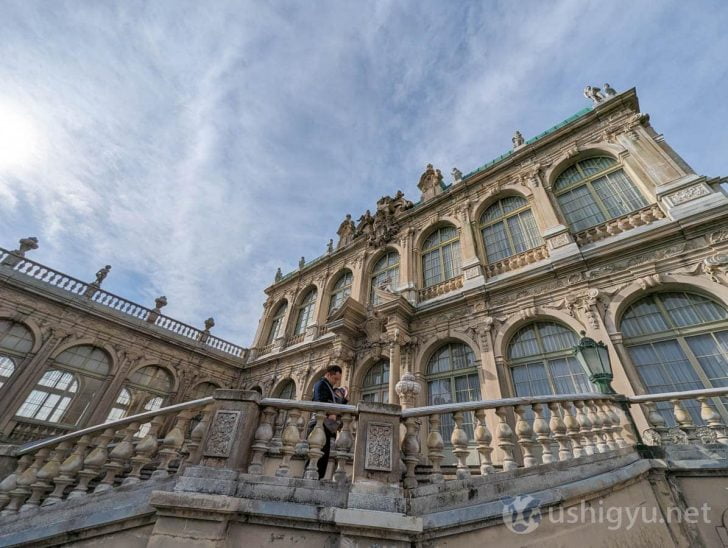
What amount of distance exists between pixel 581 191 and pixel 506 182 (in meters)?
2.36

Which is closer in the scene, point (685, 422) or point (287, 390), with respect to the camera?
point (685, 422)

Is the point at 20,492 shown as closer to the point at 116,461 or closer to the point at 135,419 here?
the point at 116,461

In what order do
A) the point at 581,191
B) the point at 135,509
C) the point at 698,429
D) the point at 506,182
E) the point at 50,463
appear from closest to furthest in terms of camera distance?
the point at 135,509, the point at 50,463, the point at 698,429, the point at 581,191, the point at 506,182

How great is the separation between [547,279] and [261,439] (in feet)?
25.7

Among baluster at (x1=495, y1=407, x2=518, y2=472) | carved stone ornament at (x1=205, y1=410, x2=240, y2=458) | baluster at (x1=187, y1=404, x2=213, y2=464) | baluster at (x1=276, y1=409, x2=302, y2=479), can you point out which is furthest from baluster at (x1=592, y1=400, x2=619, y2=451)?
baluster at (x1=187, y1=404, x2=213, y2=464)

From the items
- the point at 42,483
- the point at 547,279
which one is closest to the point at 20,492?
the point at 42,483

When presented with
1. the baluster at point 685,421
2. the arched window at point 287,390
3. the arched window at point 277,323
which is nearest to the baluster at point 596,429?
the baluster at point 685,421

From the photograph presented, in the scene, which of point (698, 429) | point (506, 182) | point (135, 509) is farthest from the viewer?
point (506, 182)

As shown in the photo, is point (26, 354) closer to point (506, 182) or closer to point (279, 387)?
point (279, 387)

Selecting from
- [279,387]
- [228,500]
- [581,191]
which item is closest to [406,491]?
[228,500]

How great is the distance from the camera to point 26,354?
432 inches

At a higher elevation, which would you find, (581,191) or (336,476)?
(581,191)

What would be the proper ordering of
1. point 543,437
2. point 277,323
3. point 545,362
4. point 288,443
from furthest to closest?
point 277,323
point 545,362
point 543,437
point 288,443

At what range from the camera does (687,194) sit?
695 centimetres
